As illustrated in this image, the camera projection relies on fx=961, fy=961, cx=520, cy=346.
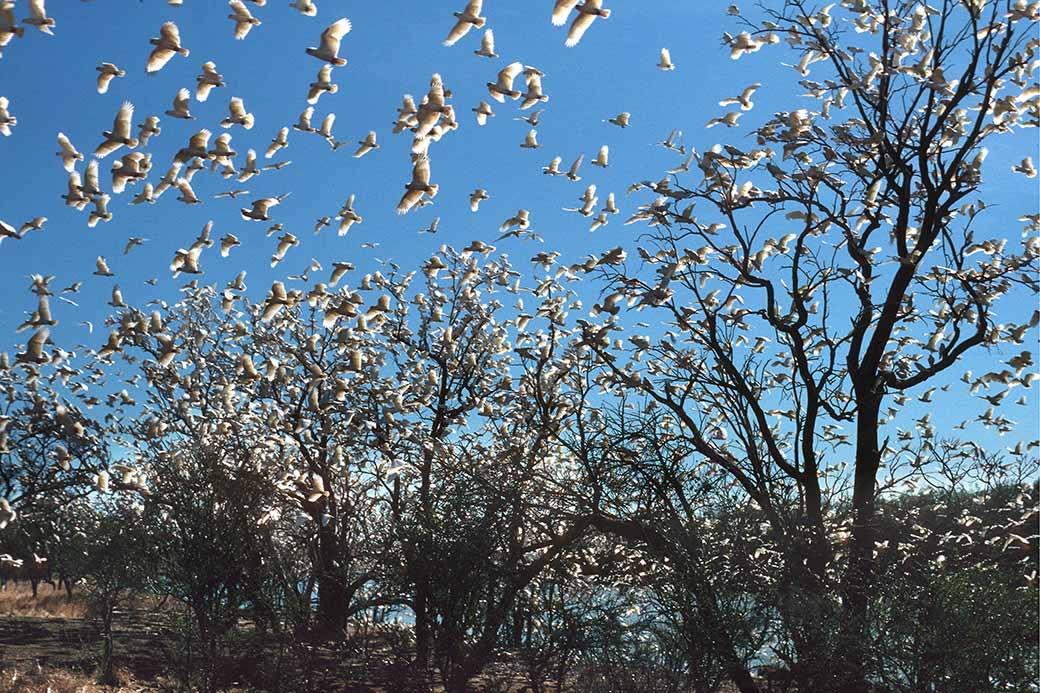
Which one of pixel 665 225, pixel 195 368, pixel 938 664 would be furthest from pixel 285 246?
pixel 938 664

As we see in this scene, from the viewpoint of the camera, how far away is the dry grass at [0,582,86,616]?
23219 mm

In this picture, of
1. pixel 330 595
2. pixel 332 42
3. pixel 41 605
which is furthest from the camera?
pixel 41 605

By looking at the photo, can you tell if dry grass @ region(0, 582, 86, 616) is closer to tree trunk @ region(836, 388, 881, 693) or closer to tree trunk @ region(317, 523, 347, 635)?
tree trunk @ region(317, 523, 347, 635)

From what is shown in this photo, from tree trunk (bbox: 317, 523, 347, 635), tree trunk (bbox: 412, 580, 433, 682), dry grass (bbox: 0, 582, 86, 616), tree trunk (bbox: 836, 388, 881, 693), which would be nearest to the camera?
tree trunk (bbox: 836, 388, 881, 693)

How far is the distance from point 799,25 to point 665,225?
3317mm

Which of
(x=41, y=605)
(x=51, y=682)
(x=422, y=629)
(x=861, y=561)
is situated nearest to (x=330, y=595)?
(x=422, y=629)

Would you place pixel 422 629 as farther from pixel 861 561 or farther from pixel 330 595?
pixel 861 561

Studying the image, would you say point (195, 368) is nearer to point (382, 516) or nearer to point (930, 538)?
point (382, 516)

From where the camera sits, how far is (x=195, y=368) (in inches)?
676

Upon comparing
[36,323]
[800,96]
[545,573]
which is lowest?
[545,573]

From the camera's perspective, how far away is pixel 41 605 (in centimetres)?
2561

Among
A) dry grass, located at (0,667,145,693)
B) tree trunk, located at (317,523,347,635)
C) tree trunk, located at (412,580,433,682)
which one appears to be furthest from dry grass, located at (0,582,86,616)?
tree trunk, located at (412,580,433,682)

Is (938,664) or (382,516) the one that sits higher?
(382,516)

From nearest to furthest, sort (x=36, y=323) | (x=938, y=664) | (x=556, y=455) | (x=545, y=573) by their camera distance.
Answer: (x=938, y=664) → (x=545, y=573) → (x=36, y=323) → (x=556, y=455)
